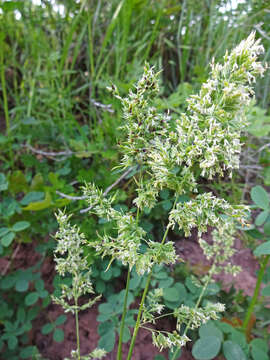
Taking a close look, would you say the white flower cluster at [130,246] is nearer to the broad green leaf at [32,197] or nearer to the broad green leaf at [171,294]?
the broad green leaf at [171,294]

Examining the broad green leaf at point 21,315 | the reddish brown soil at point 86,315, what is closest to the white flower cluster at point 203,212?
the reddish brown soil at point 86,315

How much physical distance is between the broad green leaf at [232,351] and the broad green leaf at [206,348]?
0.10 ft

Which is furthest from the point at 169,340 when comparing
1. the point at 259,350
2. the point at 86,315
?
the point at 86,315

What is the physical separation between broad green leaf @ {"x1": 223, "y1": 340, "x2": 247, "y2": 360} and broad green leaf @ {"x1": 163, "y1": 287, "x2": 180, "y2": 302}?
0.81 ft

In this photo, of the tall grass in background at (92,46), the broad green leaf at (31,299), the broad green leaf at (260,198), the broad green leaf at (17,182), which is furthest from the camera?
the tall grass in background at (92,46)

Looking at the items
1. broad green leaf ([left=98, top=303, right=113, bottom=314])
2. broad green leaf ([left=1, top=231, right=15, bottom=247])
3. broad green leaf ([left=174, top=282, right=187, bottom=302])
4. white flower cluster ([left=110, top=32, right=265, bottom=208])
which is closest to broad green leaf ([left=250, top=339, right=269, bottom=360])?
broad green leaf ([left=174, top=282, right=187, bottom=302])

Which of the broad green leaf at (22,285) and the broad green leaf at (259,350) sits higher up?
the broad green leaf at (259,350)

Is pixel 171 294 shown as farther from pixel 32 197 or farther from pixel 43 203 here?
pixel 32 197

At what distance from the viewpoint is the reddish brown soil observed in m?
1.42

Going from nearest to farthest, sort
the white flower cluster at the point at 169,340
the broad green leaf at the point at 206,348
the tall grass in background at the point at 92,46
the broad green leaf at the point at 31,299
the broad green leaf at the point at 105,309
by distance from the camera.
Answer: the white flower cluster at the point at 169,340 → the broad green leaf at the point at 206,348 → the broad green leaf at the point at 105,309 → the broad green leaf at the point at 31,299 → the tall grass in background at the point at 92,46

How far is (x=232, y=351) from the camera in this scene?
3.64 feet

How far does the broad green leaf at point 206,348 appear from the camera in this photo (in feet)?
3.56

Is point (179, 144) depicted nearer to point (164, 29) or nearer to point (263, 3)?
point (263, 3)

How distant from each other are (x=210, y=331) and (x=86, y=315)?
2.23ft
